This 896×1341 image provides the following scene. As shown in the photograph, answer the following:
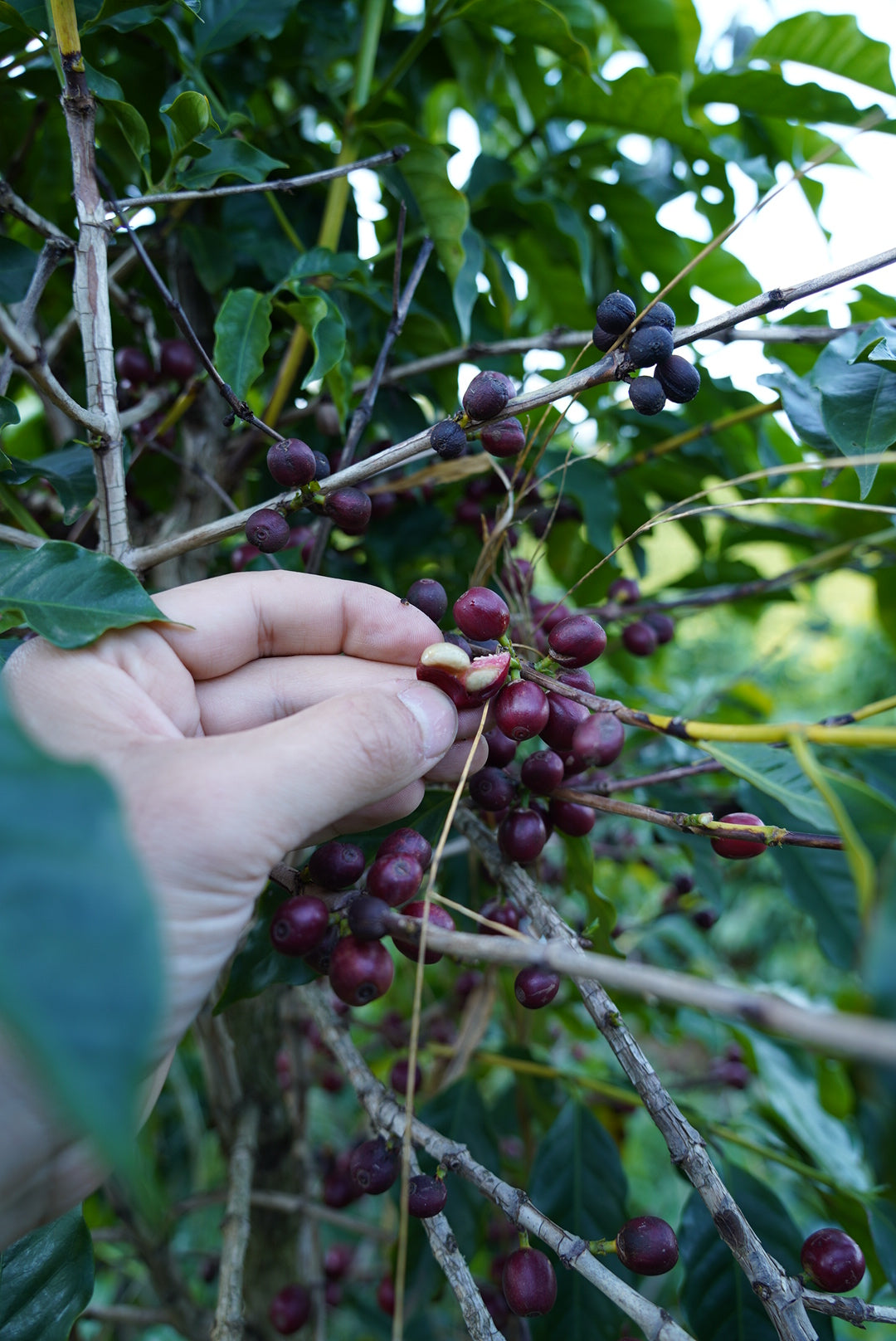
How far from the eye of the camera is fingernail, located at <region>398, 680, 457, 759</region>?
81 centimetres

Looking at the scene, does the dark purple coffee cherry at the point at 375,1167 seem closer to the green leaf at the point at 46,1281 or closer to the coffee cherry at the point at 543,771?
the green leaf at the point at 46,1281

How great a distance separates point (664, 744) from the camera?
160cm

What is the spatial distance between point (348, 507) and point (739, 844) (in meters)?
0.58

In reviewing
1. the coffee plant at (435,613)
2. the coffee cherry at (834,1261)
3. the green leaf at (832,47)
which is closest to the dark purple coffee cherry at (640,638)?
the coffee plant at (435,613)

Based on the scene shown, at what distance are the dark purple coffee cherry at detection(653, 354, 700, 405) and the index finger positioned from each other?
1.29ft

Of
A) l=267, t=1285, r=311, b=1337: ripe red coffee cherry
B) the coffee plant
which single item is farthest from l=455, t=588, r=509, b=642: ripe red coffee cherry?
l=267, t=1285, r=311, b=1337: ripe red coffee cherry

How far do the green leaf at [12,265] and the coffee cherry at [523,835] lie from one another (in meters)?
1.02

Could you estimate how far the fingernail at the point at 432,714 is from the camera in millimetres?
807

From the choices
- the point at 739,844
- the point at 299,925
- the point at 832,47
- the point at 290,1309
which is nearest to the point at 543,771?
the point at 739,844

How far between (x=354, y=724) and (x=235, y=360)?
575 millimetres

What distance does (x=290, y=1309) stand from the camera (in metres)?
1.41

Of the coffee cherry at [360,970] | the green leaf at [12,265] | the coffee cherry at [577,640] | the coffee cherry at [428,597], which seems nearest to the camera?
the coffee cherry at [360,970]

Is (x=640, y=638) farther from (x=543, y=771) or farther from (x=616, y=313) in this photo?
(x=616, y=313)

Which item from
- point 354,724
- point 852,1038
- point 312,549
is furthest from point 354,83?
point 852,1038
